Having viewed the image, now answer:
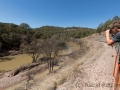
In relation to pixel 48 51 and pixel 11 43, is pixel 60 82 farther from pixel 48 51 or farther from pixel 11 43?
pixel 11 43

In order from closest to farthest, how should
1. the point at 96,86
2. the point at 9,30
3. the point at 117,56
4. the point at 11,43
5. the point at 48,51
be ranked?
the point at 117,56, the point at 96,86, the point at 48,51, the point at 11,43, the point at 9,30

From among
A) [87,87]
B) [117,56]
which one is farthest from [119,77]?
[87,87]

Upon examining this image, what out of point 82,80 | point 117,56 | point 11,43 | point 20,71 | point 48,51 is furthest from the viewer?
point 11,43

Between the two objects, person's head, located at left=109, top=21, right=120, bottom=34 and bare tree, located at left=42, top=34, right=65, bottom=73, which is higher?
person's head, located at left=109, top=21, right=120, bottom=34

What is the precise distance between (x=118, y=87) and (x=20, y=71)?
20053 millimetres

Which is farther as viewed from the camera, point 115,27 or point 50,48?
point 50,48

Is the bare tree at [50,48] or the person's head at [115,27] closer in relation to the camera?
the person's head at [115,27]

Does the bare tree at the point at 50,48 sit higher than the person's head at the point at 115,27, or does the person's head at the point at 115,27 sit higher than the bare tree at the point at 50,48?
the person's head at the point at 115,27

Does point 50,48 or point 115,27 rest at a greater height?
point 115,27

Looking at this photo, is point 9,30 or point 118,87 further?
point 9,30

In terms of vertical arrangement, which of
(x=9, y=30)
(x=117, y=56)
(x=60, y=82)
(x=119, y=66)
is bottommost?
(x=60, y=82)

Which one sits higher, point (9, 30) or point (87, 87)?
point (9, 30)

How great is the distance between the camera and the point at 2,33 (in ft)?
158

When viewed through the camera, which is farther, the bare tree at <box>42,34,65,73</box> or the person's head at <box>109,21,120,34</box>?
the bare tree at <box>42,34,65,73</box>
